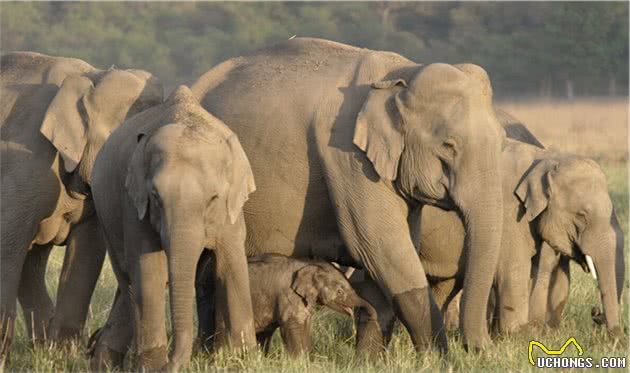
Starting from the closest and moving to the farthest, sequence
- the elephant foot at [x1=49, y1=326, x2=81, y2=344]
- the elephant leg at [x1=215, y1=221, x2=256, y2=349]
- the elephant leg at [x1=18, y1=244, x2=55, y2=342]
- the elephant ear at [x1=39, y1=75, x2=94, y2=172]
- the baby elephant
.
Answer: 1. the elephant leg at [x1=215, y1=221, x2=256, y2=349]
2. the baby elephant
3. the elephant ear at [x1=39, y1=75, x2=94, y2=172]
4. the elephant foot at [x1=49, y1=326, x2=81, y2=344]
5. the elephant leg at [x1=18, y1=244, x2=55, y2=342]

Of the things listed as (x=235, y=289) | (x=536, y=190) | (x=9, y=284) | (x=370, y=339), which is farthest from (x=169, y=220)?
(x=536, y=190)

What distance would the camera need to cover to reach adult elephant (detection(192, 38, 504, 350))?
7.69 m

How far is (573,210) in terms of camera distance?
30.6 feet

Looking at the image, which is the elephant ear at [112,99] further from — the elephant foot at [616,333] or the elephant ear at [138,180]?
the elephant foot at [616,333]

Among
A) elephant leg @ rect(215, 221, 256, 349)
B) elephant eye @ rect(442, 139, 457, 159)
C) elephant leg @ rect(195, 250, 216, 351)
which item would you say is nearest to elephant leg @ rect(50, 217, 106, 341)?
elephant leg @ rect(195, 250, 216, 351)

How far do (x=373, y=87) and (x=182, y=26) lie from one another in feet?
142

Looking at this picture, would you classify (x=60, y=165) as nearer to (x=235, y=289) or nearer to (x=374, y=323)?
(x=235, y=289)

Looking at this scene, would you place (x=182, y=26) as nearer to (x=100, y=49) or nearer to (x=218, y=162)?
(x=100, y=49)

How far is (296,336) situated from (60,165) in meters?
1.70

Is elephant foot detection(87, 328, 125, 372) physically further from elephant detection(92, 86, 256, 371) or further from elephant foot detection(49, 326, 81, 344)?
elephant foot detection(49, 326, 81, 344)

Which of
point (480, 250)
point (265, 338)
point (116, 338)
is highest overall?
point (480, 250)

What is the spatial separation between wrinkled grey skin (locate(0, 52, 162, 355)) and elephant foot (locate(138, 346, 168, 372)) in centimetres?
136

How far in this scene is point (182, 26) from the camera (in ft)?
167

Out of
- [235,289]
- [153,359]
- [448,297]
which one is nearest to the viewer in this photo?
[153,359]
